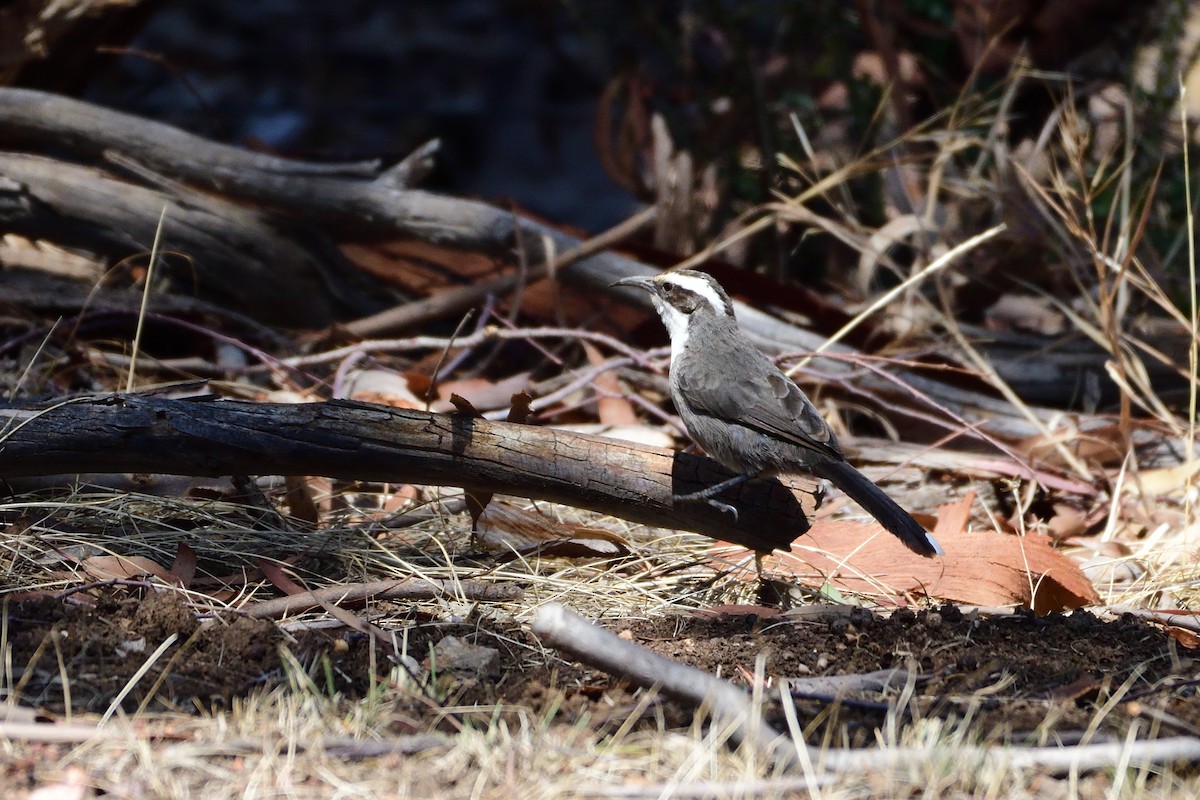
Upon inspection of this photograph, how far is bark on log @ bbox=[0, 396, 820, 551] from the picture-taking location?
3547 millimetres

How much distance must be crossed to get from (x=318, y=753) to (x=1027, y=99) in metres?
6.92

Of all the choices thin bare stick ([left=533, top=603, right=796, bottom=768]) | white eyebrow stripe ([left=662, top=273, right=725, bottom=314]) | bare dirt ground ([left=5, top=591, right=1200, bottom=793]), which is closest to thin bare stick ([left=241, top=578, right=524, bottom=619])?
bare dirt ground ([left=5, top=591, right=1200, bottom=793])

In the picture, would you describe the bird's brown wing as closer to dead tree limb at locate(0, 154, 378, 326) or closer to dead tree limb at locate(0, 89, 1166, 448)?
dead tree limb at locate(0, 89, 1166, 448)

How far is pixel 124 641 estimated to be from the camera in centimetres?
321

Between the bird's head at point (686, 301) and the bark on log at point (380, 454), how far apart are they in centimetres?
109

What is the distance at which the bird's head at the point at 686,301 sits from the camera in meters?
4.96

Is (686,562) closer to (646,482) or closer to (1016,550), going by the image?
(646,482)

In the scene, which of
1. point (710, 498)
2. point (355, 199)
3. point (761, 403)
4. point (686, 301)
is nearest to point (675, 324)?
point (686, 301)

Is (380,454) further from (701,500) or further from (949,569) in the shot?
(949,569)

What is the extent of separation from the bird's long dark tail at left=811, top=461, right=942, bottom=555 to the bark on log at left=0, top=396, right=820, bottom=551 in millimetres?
198

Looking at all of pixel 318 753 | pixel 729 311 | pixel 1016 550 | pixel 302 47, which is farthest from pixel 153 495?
pixel 302 47

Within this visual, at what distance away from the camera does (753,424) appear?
4203 millimetres

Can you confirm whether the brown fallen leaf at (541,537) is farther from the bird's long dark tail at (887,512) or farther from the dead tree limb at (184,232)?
the dead tree limb at (184,232)

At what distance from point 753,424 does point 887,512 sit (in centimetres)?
61
